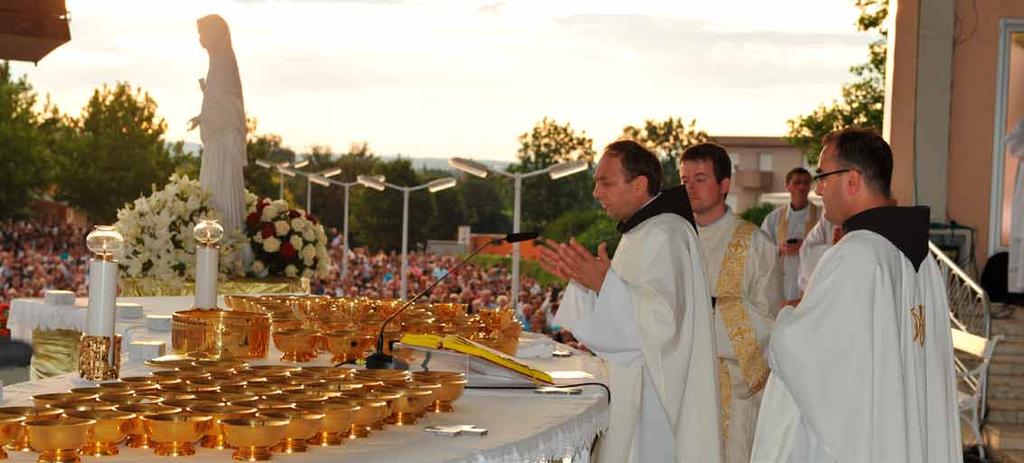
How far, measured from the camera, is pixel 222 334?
4.43m

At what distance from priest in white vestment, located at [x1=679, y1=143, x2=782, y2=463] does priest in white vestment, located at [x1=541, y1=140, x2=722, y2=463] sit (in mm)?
1150

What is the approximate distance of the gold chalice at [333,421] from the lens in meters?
3.05

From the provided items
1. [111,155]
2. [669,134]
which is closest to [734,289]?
[111,155]

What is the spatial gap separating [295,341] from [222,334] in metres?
0.25

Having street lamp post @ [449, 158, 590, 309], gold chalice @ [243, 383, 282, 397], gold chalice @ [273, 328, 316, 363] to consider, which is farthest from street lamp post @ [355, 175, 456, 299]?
gold chalice @ [243, 383, 282, 397]

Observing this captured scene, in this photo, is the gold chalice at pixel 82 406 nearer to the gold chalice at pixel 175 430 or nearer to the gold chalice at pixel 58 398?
the gold chalice at pixel 58 398

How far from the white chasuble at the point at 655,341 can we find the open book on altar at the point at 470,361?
0.61m

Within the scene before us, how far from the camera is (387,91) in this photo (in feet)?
193

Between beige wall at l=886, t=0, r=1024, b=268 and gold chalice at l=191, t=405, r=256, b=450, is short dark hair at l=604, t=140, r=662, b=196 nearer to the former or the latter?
gold chalice at l=191, t=405, r=256, b=450

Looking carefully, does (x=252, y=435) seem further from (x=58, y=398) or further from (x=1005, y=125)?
(x=1005, y=125)

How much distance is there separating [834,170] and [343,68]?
51.1 metres

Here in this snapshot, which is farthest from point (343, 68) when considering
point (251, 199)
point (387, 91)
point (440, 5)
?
point (251, 199)

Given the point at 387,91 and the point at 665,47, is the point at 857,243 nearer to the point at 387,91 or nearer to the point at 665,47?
the point at 665,47

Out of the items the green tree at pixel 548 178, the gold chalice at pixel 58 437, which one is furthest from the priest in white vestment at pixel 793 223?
the green tree at pixel 548 178
